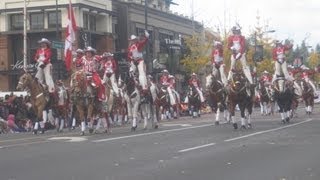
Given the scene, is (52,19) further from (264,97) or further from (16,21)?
(264,97)

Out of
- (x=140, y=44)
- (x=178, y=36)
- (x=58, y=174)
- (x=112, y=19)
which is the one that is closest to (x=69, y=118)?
(x=140, y=44)

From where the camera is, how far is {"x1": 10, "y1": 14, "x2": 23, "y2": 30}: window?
61.1 metres

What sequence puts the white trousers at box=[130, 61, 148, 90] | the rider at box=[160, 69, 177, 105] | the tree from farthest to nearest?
the tree, the rider at box=[160, 69, 177, 105], the white trousers at box=[130, 61, 148, 90]

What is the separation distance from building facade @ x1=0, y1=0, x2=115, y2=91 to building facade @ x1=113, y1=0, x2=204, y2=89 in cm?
324

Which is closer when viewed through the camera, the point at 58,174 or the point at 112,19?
→ the point at 58,174

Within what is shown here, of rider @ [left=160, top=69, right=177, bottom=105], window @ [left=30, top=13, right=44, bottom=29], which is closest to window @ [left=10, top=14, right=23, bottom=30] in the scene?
window @ [left=30, top=13, right=44, bottom=29]

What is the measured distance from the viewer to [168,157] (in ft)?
45.4

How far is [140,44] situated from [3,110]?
10446 mm

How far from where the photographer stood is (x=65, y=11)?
195ft

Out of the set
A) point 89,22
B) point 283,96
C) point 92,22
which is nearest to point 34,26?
point 89,22

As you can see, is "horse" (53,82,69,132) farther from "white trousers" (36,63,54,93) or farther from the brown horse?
the brown horse

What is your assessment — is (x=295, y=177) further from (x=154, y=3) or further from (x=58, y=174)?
(x=154, y=3)

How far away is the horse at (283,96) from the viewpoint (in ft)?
84.1

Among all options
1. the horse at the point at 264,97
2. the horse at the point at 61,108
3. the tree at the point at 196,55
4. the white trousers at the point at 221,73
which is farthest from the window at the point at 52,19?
the white trousers at the point at 221,73
